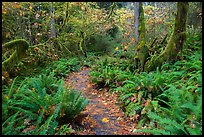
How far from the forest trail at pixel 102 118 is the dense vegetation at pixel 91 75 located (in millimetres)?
279

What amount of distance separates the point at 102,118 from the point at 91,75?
16.9 ft

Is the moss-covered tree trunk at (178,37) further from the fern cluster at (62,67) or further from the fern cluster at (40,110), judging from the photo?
the fern cluster at (62,67)

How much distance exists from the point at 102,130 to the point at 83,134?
24.4 inches

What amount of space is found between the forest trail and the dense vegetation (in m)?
0.28

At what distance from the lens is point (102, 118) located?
21.7 feet

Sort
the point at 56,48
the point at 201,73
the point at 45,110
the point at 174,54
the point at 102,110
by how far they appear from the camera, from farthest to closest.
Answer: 1. the point at 56,48
2. the point at 174,54
3. the point at 102,110
4. the point at 201,73
5. the point at 45,110

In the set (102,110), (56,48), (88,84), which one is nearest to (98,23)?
(56,48)

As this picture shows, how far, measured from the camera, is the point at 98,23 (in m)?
18.9

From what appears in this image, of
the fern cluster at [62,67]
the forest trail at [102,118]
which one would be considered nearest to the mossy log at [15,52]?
the forest trail at [102,118]

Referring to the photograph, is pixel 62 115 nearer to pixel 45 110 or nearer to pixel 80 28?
pixel 45 110

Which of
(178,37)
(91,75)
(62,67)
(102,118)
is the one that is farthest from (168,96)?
(62,67)

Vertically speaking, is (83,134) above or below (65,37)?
below

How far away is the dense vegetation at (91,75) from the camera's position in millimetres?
5016

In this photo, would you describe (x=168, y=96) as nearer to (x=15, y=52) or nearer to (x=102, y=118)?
(x=102, y=118)
